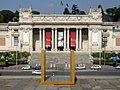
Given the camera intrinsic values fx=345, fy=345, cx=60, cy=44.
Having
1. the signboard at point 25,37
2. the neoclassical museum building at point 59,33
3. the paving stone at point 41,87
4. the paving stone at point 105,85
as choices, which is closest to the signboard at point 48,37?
the neoclassical museum building at point 59,33

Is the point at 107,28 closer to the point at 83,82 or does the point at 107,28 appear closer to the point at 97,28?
the point at 97,28

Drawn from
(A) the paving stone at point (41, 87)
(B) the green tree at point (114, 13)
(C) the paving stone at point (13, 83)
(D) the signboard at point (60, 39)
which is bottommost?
(A) the paving stone at point (41, 87)

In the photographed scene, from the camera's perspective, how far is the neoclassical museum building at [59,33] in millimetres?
104438

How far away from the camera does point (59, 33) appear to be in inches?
4242

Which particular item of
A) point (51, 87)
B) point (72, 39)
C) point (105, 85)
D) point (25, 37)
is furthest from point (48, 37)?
point (51, 87)

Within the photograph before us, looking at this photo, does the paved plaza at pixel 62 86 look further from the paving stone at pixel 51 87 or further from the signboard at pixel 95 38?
the signboard at pixel 95 38

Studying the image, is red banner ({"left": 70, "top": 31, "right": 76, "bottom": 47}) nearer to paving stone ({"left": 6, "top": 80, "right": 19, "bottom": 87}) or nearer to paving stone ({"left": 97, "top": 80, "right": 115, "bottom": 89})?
paving stone ({"left": 97, "top": 80, "right": 115, "bottom": 89})

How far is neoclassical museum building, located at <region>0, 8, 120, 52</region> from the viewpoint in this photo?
104438 millimetres

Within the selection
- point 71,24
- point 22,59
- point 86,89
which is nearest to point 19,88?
point 86,89

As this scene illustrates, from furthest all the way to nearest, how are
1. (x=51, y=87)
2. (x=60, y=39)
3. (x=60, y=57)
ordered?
(x=60, y=39), (x=60, y=57), (x=51, y=87)

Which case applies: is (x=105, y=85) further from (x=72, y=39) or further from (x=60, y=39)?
(x=60, y=39)

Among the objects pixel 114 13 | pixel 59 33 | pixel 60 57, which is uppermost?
pixel 114 13

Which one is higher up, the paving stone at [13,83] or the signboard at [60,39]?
the signboard at [60,39]

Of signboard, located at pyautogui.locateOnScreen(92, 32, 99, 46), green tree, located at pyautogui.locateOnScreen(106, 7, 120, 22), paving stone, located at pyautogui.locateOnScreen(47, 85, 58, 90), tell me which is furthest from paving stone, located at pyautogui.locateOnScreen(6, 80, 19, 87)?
green tree, located at pyautogui.locateOnScreen(106, 7, 120, 22)
